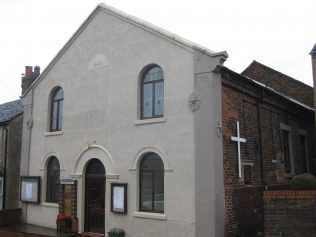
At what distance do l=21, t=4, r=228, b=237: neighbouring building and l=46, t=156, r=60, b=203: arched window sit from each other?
0.04 m

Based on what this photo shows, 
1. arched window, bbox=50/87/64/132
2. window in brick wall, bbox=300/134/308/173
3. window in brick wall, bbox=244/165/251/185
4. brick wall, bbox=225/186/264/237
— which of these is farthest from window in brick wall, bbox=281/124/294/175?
arched window, bbox=50/87/64/132

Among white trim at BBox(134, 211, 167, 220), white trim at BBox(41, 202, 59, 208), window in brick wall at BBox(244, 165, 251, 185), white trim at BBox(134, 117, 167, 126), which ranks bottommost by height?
white trim at BBox(134, 211, 167, 220)

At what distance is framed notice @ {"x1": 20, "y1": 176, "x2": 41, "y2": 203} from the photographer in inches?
634

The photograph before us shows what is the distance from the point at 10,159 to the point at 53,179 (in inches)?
130

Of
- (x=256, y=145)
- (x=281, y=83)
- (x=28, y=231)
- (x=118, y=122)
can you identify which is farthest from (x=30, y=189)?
(x=281, y=83)

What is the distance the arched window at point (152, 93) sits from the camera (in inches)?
505

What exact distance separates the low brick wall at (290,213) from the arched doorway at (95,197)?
6221mm

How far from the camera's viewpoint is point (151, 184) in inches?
495

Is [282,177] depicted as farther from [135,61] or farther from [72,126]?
[72,126]

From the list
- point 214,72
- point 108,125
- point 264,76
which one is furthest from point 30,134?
point 264,76

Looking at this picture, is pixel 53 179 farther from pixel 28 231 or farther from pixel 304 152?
pixel 304 152

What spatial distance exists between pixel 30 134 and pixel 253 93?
949 centimetres

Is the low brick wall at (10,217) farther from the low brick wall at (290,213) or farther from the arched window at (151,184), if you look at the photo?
the low brick wall at (290,213)

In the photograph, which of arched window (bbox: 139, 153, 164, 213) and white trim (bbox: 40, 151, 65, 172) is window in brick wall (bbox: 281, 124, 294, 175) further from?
white trim (bbox: 40, 151, 65, 172)
